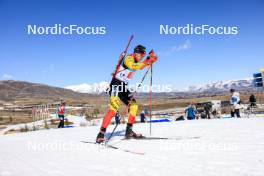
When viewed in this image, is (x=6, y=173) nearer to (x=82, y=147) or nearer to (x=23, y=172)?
(x=23, y=172)

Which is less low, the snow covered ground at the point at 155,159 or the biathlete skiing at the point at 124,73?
the biathlete skiing at the point at 124,73

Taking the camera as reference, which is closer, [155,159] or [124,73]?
[155,159]

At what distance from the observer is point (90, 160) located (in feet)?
18.2

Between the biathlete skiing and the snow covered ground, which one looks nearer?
the snow covered ground

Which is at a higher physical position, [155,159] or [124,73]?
[124,73]

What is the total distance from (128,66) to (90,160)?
304 cm

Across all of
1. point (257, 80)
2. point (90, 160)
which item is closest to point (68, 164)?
point (90, 160)

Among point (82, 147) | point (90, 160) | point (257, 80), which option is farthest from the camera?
point (257, 80)

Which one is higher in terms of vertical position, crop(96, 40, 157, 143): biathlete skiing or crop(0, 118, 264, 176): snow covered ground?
crop(96, 40, 157, 143): biathlete skiing

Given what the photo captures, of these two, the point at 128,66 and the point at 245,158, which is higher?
the point at 128,66

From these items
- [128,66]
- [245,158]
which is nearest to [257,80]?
[128,66]

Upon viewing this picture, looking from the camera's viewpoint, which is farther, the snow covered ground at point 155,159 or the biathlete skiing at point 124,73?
the biathlete skiing at point 124,73

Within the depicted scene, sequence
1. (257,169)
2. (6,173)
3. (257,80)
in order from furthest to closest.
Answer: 1. (257,80)
2. (6,173)
3. (257,169)

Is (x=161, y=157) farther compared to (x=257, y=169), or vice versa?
(x=161, y=157)
